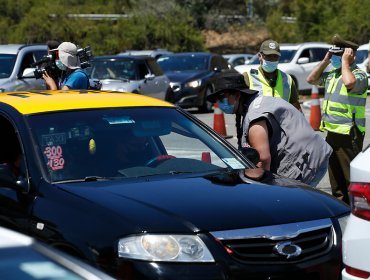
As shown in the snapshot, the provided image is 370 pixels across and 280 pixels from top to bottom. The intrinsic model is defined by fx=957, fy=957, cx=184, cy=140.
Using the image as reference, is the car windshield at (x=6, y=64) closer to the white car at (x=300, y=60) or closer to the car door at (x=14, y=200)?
the car door at (x=14, y=200)

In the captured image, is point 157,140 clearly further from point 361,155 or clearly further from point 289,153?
point 361,155

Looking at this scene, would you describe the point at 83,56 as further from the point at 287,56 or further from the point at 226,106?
the point at 287,56

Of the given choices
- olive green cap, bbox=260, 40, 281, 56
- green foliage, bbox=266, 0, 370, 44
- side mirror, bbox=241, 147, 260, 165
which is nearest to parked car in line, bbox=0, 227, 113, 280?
side mirror, bbox=241, 147, 260, 165

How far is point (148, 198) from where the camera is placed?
18.3 feet

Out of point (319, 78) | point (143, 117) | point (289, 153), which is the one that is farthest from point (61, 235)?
point (319, 78)

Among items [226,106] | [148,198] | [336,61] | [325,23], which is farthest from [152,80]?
[325,23]

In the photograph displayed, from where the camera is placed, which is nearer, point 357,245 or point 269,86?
point 357,245

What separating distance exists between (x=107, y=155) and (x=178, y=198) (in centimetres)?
81

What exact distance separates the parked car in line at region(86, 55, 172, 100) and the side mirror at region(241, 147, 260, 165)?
14.6m

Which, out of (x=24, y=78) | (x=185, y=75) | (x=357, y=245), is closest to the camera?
(x=357, y=245)

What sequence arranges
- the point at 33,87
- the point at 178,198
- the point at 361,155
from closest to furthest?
the point at 361,155 → the point at 178,198 → the point at 33,87

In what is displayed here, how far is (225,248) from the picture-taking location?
520 cm

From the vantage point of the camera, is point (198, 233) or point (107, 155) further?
point (107, 155)

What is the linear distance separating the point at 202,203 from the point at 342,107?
363 centimetres
